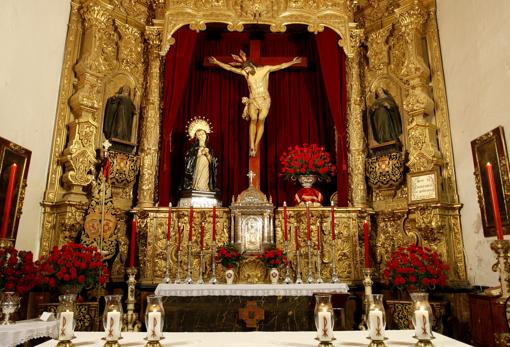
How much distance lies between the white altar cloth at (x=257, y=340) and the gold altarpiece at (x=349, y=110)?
13.7ft

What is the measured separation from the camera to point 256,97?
830 centimetres

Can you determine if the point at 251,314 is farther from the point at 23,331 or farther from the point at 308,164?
the point at 308,164

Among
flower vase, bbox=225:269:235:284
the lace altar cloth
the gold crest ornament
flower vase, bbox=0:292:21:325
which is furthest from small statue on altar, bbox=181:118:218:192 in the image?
flower vase, bbox=0:292:21:325

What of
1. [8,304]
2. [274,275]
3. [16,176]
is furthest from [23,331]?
[274,275]

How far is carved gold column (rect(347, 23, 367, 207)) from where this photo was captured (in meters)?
8.01

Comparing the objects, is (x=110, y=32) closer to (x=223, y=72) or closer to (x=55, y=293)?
(x=223, y=72)

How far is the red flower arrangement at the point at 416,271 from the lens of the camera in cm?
592

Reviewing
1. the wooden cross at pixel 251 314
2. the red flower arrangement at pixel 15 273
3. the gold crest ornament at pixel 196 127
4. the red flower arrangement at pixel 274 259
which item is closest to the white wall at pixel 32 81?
the red flower arrangement at pixel 15 273

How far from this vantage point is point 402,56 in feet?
27.0

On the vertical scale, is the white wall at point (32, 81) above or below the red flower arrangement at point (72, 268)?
above

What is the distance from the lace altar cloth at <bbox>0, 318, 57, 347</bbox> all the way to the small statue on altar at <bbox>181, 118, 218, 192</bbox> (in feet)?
13.1

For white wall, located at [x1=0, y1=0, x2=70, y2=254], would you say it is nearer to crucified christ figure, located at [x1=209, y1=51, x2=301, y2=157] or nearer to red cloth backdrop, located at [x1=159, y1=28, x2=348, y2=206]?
red cloth backdrop, located at [x1=159, y1=28, x2=348, y2=206]

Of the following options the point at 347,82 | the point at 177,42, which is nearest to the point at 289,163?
the point at 347,82

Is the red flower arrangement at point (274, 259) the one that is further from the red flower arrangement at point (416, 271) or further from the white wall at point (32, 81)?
the white wall at point (32, 81)
